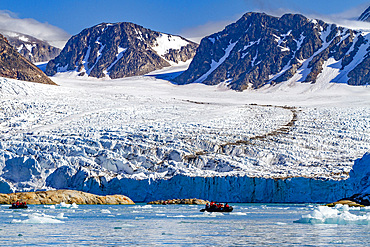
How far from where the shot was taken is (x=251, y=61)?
542 feet

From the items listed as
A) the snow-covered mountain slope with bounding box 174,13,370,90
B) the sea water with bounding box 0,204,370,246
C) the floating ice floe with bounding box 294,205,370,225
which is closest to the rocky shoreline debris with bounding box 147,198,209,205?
the sea water with bounding box 0,204,370,246

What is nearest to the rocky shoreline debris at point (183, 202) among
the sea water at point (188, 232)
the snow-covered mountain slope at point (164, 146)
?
the snow-covered mountain slope at point (164, 146)

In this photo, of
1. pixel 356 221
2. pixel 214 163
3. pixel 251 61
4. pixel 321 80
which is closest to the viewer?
pixel 356 221

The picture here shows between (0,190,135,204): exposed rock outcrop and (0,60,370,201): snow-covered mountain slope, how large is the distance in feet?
7.01

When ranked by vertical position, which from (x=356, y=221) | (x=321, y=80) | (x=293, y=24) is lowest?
(x=356, y=221)

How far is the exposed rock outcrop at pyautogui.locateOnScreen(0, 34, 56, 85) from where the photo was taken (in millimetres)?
118375

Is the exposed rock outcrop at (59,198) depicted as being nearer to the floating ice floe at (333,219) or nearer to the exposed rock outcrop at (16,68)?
the floating ice floe at (333,219)

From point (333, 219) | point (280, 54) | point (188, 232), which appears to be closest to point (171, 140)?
point (333, 219)

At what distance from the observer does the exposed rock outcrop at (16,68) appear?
118375 millimetres

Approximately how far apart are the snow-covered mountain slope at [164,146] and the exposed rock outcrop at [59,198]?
2137 millimetres

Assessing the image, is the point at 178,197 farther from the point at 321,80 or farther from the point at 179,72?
the point at 179,72

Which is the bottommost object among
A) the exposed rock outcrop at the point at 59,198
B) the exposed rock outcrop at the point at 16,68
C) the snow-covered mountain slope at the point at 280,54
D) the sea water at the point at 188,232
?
the exposed rock outcrop at the point at 59,198

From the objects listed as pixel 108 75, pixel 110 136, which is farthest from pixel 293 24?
pixel 110 136

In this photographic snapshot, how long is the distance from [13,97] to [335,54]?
103m
